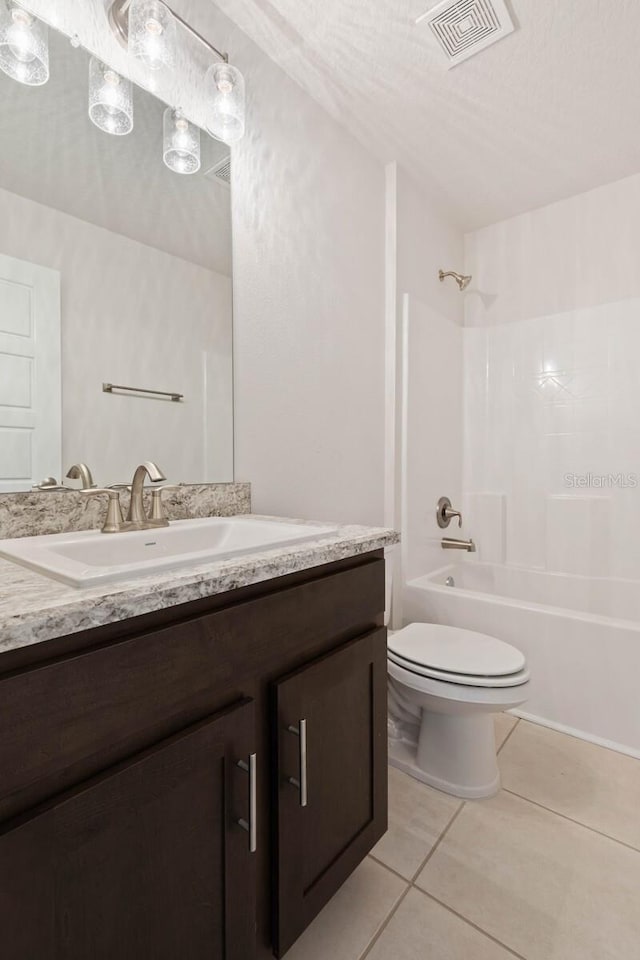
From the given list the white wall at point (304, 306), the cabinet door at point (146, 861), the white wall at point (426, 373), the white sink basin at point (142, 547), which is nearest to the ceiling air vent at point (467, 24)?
the white wall at point (304, 306)

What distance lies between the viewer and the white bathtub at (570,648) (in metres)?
1.74

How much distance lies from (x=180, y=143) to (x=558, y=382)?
2037mm

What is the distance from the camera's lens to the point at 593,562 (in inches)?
91.4

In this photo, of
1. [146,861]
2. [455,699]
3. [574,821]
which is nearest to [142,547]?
[146,861]

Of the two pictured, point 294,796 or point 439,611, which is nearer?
point 294,796

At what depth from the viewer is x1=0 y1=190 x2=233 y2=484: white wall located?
1.09 metres

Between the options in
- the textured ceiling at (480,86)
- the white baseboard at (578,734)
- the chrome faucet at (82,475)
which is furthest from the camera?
the white baseboard at (578,734)

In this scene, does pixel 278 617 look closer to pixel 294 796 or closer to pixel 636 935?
pixel 294 796

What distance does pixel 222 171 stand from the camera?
1.43 m

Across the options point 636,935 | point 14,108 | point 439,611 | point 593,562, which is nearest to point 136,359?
point 14,108

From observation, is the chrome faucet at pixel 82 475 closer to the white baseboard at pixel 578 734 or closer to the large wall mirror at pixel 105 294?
the large wall mirror at pixel 105 294

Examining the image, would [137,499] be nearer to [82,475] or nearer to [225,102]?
[82,475]

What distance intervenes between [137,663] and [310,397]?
1228 mm

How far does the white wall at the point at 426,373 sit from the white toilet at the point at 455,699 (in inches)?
22.9
